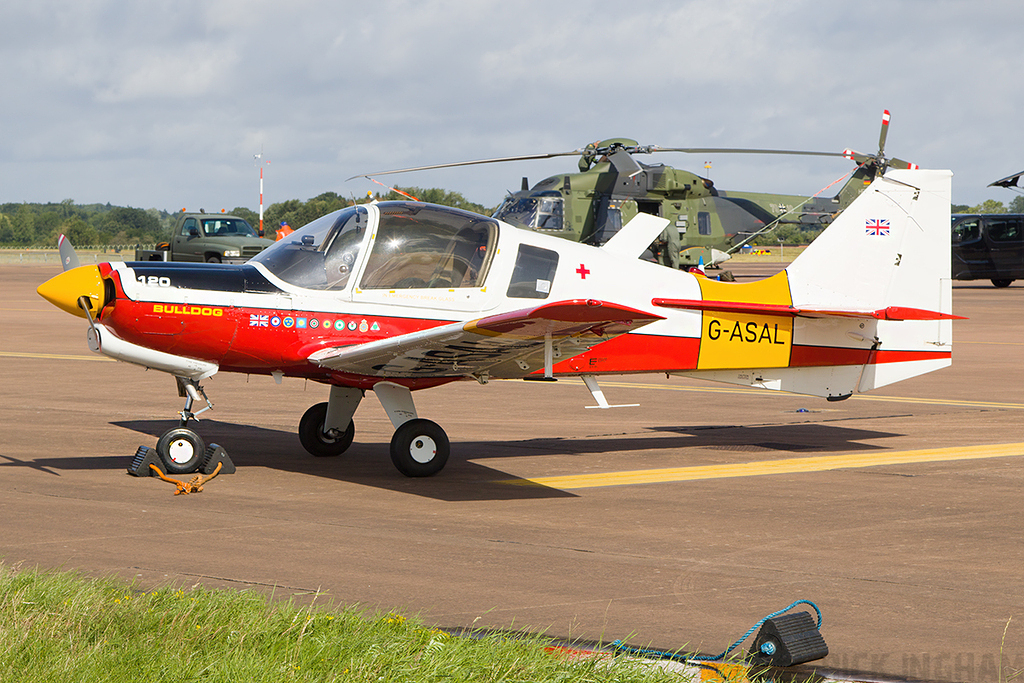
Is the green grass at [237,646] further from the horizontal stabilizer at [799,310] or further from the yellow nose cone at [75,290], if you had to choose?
the horizontal stabilizer at [799,310]

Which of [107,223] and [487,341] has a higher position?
[107,223]

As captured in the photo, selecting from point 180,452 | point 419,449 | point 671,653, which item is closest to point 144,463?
point 180,452

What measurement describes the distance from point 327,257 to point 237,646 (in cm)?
498

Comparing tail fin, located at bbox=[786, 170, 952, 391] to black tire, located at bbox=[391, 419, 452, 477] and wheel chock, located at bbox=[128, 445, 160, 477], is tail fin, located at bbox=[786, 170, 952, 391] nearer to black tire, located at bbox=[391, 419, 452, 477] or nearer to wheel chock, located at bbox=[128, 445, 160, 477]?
black tire, located at bbox=[391, 419, 452, 477]

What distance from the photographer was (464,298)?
29.5ft

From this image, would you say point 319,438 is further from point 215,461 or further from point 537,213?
point 537,213

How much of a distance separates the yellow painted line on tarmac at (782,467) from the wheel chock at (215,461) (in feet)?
7.99

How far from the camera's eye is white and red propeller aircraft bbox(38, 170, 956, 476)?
27.4ft

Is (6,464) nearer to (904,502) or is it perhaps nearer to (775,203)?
(904,502)

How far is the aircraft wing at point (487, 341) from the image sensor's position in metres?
7.04

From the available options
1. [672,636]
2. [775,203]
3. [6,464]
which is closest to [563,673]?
[672,636]


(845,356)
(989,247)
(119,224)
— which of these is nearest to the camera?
(845,356)

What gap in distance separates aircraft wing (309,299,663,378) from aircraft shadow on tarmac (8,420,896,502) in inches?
38.2

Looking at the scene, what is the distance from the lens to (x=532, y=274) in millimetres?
9172
